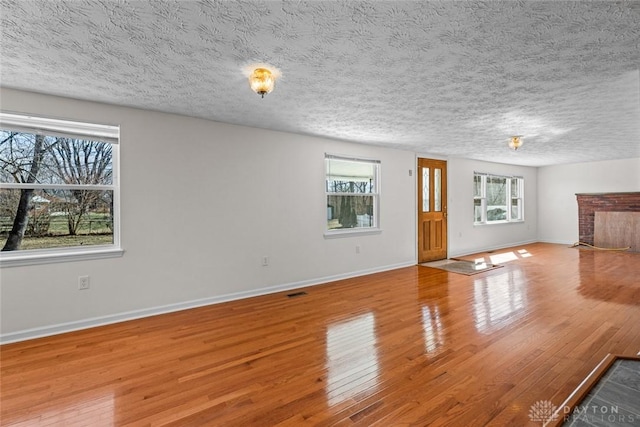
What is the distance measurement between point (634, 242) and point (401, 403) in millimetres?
8727

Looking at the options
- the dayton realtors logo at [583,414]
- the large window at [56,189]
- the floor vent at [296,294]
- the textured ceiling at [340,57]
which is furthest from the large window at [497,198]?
the large window at [56,189]

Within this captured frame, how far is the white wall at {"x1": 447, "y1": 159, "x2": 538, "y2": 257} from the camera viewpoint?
21.7 ft

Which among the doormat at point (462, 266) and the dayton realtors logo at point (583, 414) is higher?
the doormat at point (462, 266)

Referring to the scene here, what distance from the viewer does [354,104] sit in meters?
3.18

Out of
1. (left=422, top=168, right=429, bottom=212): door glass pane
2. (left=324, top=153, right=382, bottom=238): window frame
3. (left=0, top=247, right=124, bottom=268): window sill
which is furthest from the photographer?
(left=422, top=168, right=429, bottom=212): door glass pane

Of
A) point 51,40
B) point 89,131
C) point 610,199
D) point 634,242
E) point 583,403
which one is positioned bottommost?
point 583,403

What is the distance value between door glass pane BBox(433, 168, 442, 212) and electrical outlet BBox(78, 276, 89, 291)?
584cm

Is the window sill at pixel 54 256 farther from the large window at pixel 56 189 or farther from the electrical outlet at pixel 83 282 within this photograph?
the electrical outlet at pixel 83 282

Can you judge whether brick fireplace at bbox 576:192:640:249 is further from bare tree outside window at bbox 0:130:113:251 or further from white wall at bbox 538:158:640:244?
bare tree outside window at bbox 0:130:113:251

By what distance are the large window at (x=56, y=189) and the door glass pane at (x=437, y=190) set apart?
5.54 metres

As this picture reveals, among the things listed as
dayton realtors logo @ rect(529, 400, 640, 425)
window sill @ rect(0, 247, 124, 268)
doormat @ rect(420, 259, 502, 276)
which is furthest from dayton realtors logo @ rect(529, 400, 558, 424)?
window sill @ rect(0, 247, 124, 268)

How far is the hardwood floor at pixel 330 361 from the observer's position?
5.76 ft

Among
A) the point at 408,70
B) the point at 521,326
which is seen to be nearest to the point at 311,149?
the point at 408,70

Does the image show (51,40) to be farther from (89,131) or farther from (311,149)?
(311,149)
